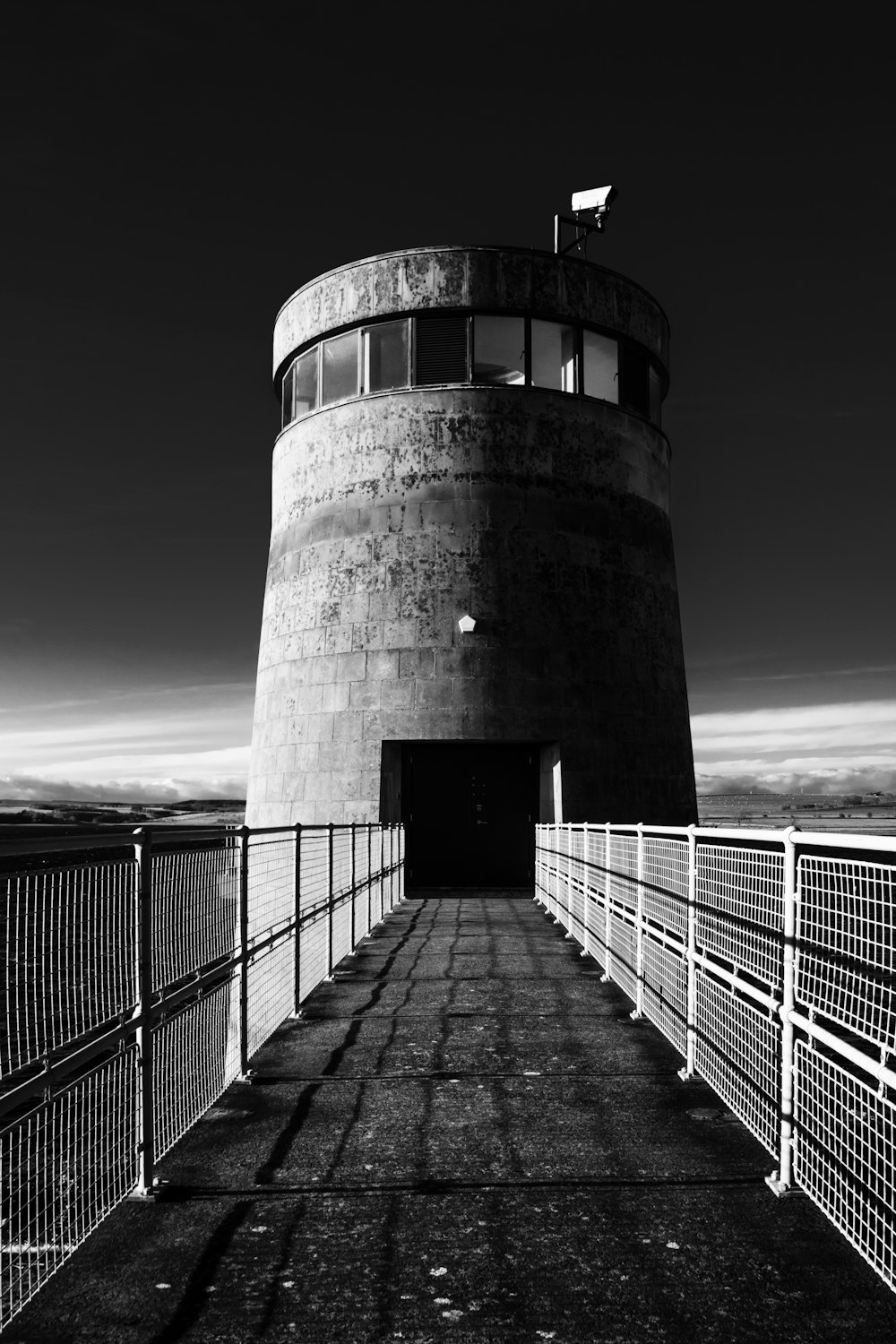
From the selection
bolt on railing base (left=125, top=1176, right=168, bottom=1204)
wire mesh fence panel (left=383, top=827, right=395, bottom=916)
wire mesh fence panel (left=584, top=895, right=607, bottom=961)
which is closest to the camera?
bolt on railing base (left=125, top=1176, right=168, bottom=1204)

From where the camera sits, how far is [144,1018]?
5.51m

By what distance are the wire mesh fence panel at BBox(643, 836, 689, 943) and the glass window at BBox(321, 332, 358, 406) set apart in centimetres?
1790

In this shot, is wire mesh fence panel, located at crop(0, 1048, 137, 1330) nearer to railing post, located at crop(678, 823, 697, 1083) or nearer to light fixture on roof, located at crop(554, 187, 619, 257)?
railing post, located at crop(678, 823, 697, 1083)

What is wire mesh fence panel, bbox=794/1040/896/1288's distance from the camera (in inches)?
181

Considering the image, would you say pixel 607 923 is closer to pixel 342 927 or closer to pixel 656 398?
pixel 342 927

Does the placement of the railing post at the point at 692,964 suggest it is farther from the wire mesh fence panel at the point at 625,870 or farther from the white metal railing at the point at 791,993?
the wire mesh fence panel at the point at 625,870

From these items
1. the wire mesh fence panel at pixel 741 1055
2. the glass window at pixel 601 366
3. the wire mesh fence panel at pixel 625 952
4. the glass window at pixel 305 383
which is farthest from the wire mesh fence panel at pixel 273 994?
the glass window at pixel 305 383

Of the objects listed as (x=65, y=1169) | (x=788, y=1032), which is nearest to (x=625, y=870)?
(x=788, y=1032)

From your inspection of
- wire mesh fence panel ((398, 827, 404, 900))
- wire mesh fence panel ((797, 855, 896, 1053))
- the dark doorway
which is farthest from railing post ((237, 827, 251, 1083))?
the dark doorway

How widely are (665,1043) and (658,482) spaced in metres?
20.1

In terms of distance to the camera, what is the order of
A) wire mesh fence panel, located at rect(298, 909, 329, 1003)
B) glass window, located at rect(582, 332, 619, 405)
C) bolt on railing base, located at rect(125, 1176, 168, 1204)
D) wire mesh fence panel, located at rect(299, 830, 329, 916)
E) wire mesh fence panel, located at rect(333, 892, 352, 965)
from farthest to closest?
glass window, located at rect(582, 332, 619, 405) → wire mesh fence panel, located at rect(333, 892, 352, 965) → wire mesh fence panel, located at rect(298, 909, 329, 1003) → wire mesh fence panel, located at rect(299, 830, 329, 916) → bolt on railing base, located at rect(125, 1176, 168, 1204)

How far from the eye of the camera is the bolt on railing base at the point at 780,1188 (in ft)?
18.1

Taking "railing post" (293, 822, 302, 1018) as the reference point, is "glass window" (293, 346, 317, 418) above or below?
above

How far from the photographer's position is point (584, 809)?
23672 mm
